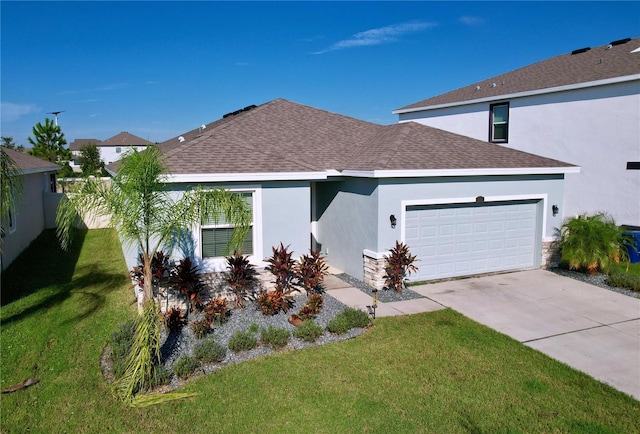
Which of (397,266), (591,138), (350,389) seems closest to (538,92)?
(591,138)

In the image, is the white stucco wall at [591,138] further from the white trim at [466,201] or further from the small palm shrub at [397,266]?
the small palm shrub at [397,266]

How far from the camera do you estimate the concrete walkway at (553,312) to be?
289 inches

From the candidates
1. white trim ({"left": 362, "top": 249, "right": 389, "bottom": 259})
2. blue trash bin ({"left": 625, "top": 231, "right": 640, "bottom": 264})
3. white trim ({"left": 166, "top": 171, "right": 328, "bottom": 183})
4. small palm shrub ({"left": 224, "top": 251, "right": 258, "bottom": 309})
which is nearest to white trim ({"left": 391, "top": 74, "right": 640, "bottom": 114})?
blue trash bin ({"left": 625, "top": 231, "right": 640, "bottom": 264})

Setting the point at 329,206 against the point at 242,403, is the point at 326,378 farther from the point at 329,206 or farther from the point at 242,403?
the point at 329,206

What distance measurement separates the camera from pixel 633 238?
13.2 m

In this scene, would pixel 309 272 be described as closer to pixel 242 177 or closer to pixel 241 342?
pixel 242 177

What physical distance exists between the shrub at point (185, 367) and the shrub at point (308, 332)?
191 cm

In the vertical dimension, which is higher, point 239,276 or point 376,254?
point 376,254

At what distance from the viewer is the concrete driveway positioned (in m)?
7.27

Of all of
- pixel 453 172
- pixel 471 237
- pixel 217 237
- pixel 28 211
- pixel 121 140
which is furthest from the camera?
pixel 121 140

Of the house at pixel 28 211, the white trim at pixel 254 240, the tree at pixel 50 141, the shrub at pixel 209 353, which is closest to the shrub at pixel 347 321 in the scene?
the shrub at pixel 209 353

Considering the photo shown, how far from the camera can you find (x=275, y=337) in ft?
25.9

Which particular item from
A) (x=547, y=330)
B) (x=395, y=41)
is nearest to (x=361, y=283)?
(x=547, y=330)

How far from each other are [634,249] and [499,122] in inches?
273
